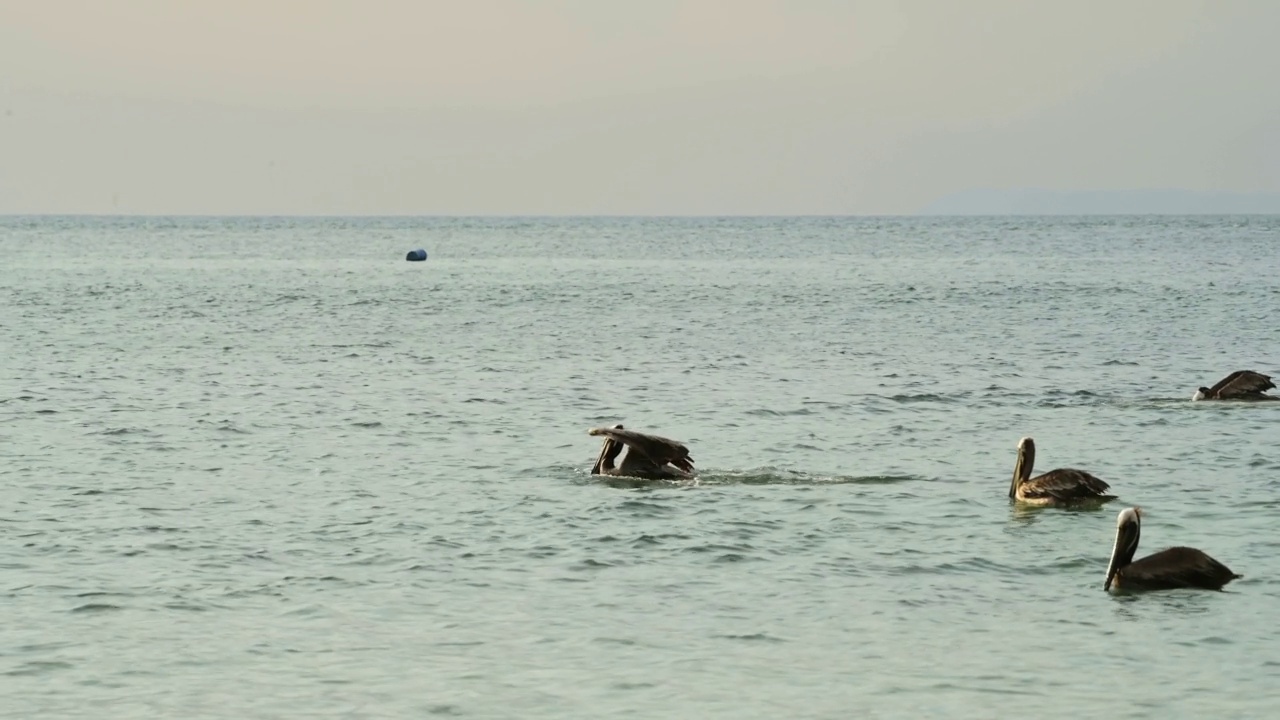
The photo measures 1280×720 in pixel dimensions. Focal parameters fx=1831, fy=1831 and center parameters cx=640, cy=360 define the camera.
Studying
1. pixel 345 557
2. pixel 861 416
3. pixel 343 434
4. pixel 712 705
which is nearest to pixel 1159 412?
pixel 861 416

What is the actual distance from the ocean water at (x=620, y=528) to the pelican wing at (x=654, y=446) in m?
0.34

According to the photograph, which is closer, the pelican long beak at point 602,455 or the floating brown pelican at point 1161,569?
the floating brown pelican at point 1161,569

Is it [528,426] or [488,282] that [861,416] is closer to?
[528,426]

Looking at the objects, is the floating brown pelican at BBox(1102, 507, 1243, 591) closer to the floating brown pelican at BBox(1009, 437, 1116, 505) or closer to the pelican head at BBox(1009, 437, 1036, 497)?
the floating brown pelican at BBox(1009, 437, 1116, 505)

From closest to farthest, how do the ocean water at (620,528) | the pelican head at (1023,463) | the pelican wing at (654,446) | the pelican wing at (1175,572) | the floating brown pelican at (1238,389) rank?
the ocean water at (620,528) < the pelican wing at (1175,572) < the pelican head at (1023,463) < the pelican wing at (654,446) < the floating brown pelican at (1238,389)

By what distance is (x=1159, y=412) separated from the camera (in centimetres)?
2684

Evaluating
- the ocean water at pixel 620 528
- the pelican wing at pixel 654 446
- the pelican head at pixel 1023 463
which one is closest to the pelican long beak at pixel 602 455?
the ocean water at pixel 620 528

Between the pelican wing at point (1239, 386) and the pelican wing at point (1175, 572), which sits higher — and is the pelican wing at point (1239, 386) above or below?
above

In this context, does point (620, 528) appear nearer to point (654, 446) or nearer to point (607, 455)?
point (654, 446)

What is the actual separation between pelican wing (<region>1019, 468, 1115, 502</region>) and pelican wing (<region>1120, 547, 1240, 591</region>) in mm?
3665

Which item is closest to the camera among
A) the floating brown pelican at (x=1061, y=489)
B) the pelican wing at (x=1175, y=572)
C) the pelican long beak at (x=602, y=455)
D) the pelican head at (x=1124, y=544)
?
the pelican wing at (x=1175, y=572)

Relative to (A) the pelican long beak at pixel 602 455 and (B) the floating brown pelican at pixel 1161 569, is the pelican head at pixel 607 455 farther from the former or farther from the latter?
(B) the floating brown pelican at pixel 1161 569

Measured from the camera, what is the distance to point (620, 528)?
1755 cm

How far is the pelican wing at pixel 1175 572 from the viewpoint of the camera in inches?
572
